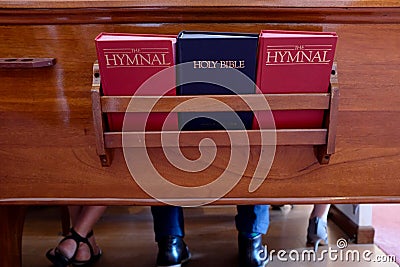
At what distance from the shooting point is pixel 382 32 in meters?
0.68

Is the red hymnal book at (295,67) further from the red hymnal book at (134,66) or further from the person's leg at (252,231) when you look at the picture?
the person's leg at (252,231)

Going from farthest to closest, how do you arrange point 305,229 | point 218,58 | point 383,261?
point 305,229, point 383,261, point 218,58

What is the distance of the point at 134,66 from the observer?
65 cm

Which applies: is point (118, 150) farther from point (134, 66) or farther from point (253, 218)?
point (253, 218)

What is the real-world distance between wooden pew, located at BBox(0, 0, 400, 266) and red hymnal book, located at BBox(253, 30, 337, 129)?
0.14 ft

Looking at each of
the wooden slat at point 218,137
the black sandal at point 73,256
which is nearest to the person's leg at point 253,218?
the black sandal at point 73,256

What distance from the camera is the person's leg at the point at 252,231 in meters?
1.25

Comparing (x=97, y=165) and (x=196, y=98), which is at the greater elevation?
(x=196, y=98)

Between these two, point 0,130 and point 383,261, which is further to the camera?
point 383,261

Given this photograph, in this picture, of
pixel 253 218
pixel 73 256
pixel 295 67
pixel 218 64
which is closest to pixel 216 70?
pixel 218 64

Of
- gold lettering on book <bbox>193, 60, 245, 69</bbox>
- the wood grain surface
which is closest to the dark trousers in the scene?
the wood grain surface

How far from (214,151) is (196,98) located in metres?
0.09

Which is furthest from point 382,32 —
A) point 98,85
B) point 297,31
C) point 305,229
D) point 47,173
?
point 305,229

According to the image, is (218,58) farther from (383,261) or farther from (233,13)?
(383,261)
